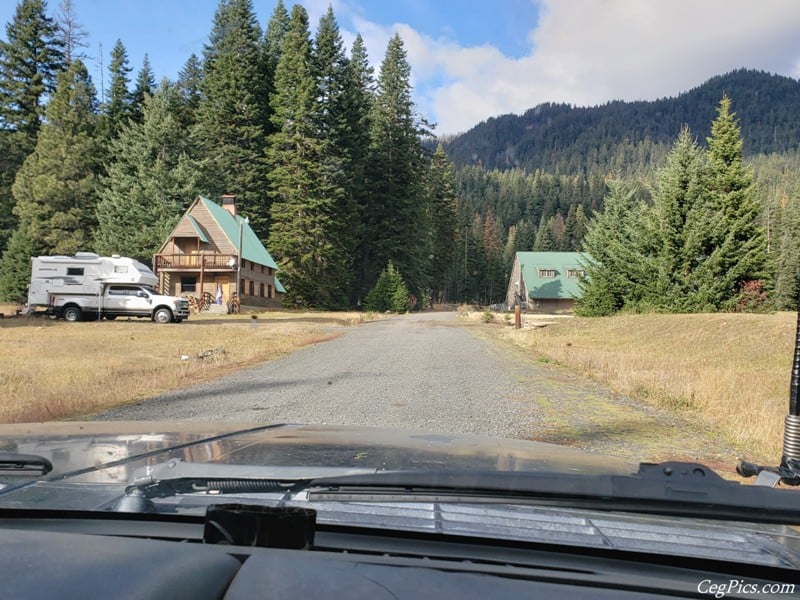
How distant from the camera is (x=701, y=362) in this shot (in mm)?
14383

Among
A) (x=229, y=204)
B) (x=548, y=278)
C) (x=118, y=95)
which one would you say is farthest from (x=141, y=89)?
(x=548, y=278)

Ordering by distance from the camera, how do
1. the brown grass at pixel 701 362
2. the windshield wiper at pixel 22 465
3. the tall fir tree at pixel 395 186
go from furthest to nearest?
the tall fir tree at pixel 395 186 → the brown grass at pixel 701 362 → the windshield wiper at pixel 22 465

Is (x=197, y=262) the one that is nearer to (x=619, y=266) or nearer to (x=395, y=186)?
(x=395, y=186)

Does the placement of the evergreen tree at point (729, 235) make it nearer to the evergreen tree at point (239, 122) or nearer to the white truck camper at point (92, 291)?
the white truck camper at point (92, 291)

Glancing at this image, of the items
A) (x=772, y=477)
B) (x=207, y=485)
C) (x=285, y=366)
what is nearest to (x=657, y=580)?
(x=772, y=477)

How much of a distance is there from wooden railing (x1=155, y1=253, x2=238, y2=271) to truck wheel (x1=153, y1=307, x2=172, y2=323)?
12.9 metres

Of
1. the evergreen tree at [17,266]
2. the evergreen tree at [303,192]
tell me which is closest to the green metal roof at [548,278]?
the evergreen tree at [303,192]

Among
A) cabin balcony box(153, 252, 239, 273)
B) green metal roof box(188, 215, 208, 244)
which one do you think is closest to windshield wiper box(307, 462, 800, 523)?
cabin balcony box(153, 252, 239, 273)

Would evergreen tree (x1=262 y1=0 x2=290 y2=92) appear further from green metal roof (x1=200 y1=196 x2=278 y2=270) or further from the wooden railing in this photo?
the wooden railing

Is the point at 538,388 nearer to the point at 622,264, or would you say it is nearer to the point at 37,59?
the point at 622,264

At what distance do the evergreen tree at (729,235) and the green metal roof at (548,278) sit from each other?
4666cm

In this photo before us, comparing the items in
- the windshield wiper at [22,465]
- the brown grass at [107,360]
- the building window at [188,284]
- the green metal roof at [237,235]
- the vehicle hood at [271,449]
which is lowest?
the brown grass at [107,360]

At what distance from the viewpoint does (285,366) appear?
13.3 metres

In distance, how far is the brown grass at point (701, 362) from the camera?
306 inches
